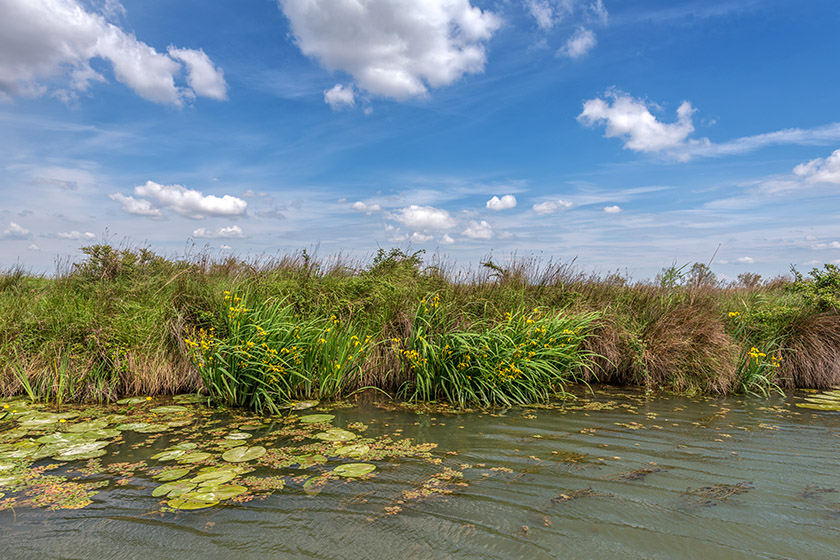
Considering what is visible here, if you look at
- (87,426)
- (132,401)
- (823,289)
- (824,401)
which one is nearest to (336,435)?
(87,426)

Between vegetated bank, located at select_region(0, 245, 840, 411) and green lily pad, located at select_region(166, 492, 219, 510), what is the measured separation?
1897 mm

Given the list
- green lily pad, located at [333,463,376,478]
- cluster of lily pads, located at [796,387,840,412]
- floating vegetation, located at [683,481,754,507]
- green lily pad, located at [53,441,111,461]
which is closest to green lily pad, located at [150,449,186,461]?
green lily pad, located at [53,441,111,461]

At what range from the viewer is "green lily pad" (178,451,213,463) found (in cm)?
345

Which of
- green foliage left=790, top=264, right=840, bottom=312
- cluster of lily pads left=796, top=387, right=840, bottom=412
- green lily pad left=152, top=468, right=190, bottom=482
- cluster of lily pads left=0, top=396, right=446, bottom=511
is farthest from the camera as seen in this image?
green foliage left=790, top=264, right=840, bottom=312

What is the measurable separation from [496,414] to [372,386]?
1545mm

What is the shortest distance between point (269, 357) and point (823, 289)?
346 inches

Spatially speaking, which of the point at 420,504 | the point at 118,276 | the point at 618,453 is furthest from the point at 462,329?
the point at 118,276

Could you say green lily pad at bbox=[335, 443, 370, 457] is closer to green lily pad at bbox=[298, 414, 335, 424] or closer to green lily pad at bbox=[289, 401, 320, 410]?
green lily pad at bbox=[298, 414, 335, 424]

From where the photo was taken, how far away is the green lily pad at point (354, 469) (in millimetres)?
3222

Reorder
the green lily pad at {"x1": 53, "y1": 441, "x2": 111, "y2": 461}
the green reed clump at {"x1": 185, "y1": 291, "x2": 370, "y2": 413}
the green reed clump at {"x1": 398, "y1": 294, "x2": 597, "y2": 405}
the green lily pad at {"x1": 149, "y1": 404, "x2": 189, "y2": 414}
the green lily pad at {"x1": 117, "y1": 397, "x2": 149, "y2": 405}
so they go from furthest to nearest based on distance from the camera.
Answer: the green reed clump at {"x1": 398, "y1": 294, "x2": 597, "y2": 405}
the green lily pad at {"x1": 117, "y1": 397, "x2": 149, "y2": 405}
the green reed clump at {"x1": 185, "y1": 291, "x2": 370, "y2": 413}
the green lily pad at {"x1": 149, "y1": 404, "x2": 189, "y2": 414}
the green lily pad at {"x1": 53, "y1": 441, "x2": 111, "y2": 461}

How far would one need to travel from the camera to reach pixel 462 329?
6.12 meters

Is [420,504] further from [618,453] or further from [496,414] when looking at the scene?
[496,414]

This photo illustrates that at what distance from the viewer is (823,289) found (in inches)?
295

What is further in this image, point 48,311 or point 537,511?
point 48,311
